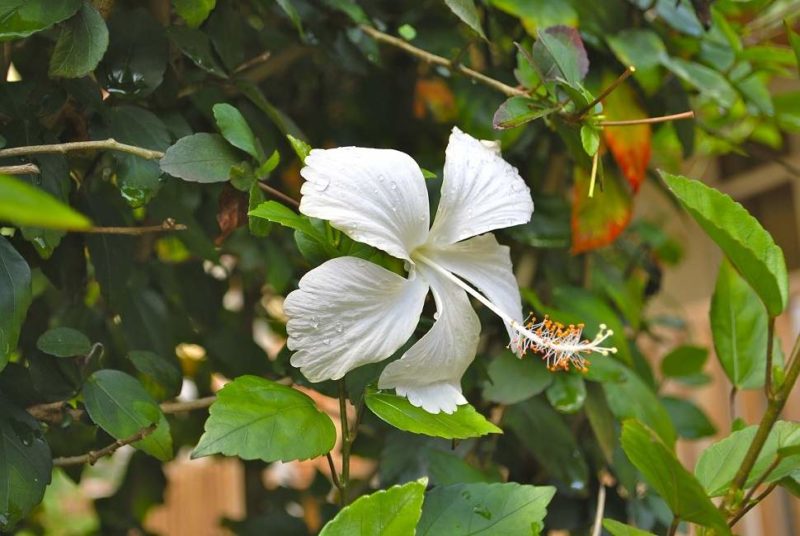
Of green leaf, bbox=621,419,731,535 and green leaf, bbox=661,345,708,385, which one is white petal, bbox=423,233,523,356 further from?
green leaf, bbox=661,345,708,385

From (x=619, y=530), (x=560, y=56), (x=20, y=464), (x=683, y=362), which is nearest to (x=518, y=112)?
(x=560, y=56)

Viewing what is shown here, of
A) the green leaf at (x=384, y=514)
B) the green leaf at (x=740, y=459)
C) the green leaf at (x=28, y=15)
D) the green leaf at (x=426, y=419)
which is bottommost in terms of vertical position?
the green leaf at (x=740, y=459)

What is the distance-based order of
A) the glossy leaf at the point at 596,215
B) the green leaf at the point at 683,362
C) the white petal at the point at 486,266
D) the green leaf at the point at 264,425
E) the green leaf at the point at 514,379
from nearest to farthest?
the green leaf at the point at 264,425 < the white petal at the point at 486,266 < the green leaf at the point at 514,379 < the glossy leaf at the point at 596,215 < the green leaf at the point at 683,362

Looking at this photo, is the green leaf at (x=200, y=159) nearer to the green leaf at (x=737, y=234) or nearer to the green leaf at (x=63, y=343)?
the green leaf at (x=63, y=343)

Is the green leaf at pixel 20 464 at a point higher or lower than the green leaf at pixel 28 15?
lower

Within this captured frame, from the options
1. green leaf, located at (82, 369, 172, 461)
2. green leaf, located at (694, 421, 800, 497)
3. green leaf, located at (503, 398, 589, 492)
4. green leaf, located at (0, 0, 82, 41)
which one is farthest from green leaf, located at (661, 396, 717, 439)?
green leaf, located at (0, 0, 82, 41)

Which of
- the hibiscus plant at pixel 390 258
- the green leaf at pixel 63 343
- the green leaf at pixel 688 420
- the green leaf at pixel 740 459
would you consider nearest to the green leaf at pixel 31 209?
the hibiscus plant at pixel 390 258

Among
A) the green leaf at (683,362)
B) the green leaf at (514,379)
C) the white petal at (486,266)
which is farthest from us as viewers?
the green leaf at (683,362)
